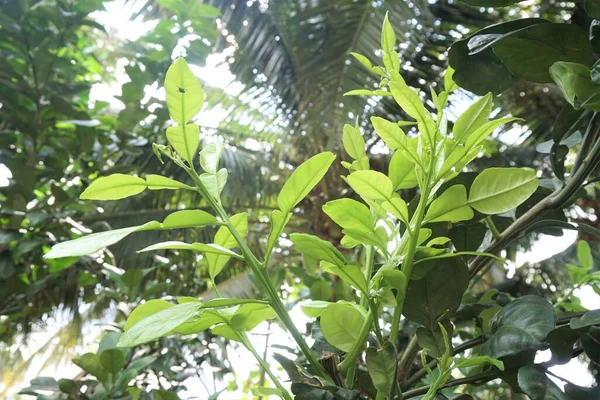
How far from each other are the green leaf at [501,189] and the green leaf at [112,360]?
0.43m

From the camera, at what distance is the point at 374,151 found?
1.99 meters

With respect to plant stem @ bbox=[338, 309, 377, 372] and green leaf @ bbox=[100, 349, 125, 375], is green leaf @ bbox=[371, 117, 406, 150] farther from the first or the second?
green leaf @ bbox=[100, 349, 125, 375]

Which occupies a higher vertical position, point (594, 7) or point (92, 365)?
point (594, 7)

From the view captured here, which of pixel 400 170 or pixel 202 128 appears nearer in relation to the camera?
pixel 400 170

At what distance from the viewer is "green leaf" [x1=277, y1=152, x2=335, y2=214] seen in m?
0.30

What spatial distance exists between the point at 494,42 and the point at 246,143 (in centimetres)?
202

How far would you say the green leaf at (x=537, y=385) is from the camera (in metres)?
0.27

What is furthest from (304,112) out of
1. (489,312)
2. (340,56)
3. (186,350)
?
(489,312)

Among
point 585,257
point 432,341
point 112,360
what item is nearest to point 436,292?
point 432,341

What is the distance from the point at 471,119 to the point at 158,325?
229mm

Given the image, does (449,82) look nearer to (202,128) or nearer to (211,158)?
(211,158)

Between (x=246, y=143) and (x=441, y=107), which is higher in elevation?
(x=246, y=143)

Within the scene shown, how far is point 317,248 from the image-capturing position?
30 cm

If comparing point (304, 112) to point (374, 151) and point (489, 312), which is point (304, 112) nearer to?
point (374, 151)
